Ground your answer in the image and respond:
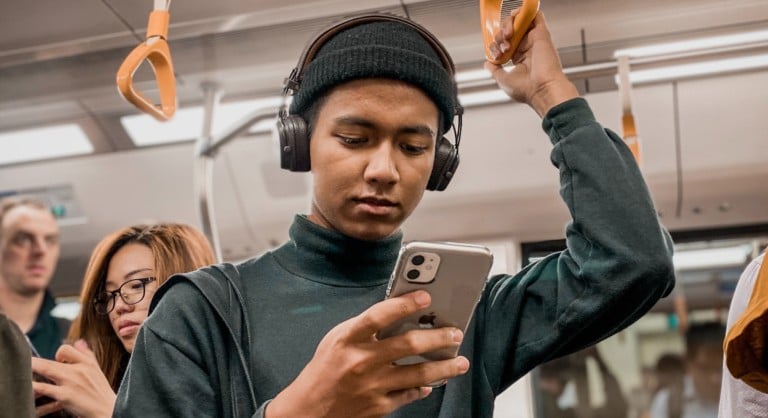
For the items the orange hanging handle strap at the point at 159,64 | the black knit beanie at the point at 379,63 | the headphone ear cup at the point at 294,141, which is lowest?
the headphone ear cup at the point at 294,141

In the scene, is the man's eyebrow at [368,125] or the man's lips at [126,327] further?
the man's lips at [126,327]

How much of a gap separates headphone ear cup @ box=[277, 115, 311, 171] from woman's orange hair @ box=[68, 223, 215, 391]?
0.77 meters

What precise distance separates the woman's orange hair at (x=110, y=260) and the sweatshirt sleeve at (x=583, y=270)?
96 centimetres

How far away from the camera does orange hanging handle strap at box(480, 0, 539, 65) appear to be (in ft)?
4.62

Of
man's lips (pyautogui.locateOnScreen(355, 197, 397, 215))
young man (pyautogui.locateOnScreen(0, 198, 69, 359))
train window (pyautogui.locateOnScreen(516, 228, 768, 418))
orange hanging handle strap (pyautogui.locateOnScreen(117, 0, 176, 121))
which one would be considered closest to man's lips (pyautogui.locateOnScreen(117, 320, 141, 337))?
orange hanging handle strap (pyautogui.locateOnScreen(117, 0, 176, 121))

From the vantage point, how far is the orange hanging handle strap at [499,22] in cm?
141

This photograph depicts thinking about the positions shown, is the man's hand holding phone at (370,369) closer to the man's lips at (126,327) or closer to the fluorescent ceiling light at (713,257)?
the man's lips at (126,327)

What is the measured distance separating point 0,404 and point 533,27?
966mm

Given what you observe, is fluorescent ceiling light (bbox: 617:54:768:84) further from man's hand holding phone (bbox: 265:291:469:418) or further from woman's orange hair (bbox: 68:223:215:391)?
man's hand holding phone (bbox: 265:291:469:418)

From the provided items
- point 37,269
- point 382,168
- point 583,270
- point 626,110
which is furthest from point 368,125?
point 37,269

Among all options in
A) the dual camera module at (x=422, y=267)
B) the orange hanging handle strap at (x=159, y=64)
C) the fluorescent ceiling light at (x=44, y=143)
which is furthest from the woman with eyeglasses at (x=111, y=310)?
the fluorescent ceiling light at (x=44, y=143)

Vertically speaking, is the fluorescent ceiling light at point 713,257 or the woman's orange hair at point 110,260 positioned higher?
the woman's orange hair at point 110,260

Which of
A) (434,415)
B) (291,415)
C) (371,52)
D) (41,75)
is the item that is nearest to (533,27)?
(371,52)

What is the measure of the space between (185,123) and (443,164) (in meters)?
3.04
